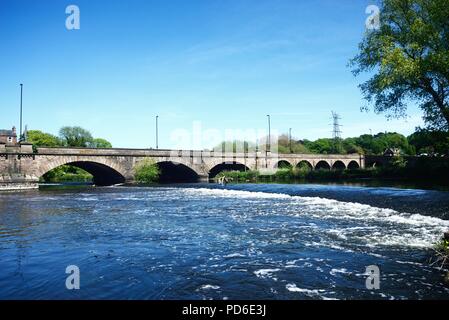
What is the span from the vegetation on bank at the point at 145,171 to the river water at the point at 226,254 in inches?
1443

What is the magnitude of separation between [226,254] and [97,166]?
51.6 meters

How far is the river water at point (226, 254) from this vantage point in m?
7.33

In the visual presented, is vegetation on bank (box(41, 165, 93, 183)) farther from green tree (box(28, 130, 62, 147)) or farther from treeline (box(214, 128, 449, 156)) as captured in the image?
treeline (box(214, 128, 449, 156))

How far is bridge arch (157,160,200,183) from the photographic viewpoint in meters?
63.2

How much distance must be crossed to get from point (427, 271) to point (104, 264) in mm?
8158

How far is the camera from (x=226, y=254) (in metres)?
10.3

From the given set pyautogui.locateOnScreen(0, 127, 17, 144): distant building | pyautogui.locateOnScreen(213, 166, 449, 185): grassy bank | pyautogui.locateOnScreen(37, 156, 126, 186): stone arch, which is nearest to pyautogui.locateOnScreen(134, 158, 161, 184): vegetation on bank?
pyautogui.locateOnScreen(37, 156, 126, 186): stone arch

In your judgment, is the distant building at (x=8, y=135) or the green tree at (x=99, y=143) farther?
the green tree at (x=99, y=143)

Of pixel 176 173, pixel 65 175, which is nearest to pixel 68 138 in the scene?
pixel 65 175

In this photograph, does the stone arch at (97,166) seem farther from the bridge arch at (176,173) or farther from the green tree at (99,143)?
the green tree at (99,143)

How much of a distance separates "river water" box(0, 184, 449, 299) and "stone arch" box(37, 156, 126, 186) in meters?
30.3

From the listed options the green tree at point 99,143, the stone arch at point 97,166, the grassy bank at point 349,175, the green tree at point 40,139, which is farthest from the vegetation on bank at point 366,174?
the green tree at point 99,143
